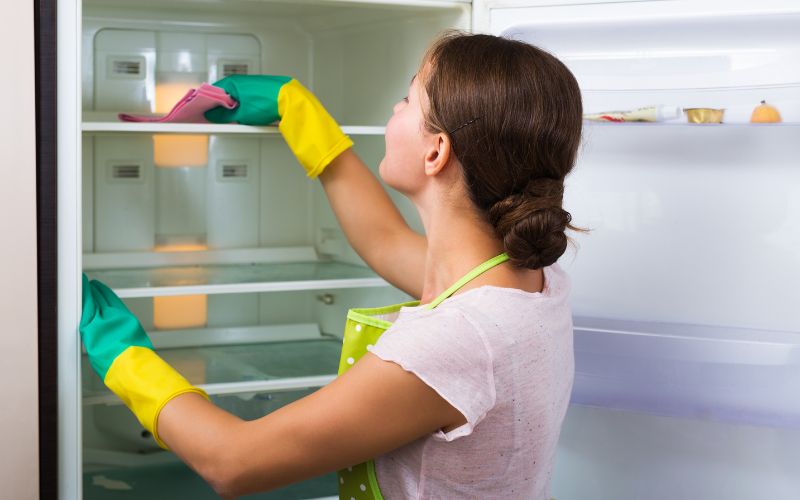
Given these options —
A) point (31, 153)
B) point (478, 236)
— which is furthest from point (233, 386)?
point (478, 236)

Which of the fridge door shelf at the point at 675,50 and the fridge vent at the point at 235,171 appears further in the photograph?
the fridge vent at the point at 235,171

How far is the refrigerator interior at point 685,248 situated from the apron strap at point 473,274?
0.40 metres

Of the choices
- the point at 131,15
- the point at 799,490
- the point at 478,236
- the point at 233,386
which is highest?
the point at 131,15

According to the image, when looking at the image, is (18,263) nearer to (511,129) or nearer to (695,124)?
(511,129)

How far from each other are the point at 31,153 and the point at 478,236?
0.66 m

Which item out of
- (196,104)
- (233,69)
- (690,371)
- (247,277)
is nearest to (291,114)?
(196,104)

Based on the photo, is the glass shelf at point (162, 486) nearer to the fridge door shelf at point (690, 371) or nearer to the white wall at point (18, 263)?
the white wall at point (18, 263)

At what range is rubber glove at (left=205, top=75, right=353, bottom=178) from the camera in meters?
1.54

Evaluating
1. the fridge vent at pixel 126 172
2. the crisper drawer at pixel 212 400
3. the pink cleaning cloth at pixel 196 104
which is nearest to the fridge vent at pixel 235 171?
the fridge vent at pixel 126 172

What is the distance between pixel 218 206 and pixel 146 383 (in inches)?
35.9

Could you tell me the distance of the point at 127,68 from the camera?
198 cm

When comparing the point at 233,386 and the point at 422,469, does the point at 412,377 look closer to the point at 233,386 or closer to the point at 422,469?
the point at 422,469

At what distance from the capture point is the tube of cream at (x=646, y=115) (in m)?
1.46

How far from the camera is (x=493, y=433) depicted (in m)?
1.09
